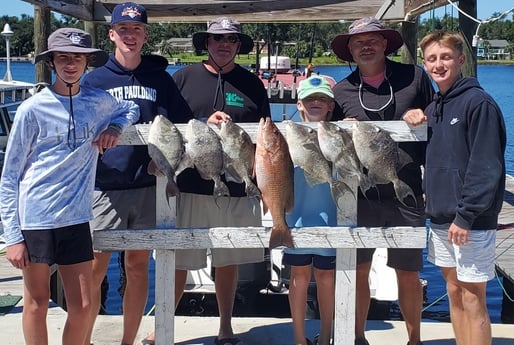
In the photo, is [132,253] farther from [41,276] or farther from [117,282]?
[117,282]

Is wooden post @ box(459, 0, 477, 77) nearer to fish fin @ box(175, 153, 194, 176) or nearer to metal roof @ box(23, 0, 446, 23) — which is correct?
metal roof @ box(23, 0, 446, 23)

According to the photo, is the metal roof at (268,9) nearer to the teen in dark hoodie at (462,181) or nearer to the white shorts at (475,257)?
the teen in dark hoodie at (462,181)

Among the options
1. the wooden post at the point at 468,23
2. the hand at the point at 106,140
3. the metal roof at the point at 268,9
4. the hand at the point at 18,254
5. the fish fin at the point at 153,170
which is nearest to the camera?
the hand at the point at 18,254

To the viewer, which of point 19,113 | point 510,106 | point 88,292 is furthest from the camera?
point 510,106

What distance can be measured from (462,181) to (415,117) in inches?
17.3

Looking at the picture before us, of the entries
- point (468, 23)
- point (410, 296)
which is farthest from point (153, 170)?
point (468, 23)

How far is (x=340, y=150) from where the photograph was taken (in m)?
3.62

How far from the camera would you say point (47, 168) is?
3.41 m

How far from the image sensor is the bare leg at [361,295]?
4.28 m

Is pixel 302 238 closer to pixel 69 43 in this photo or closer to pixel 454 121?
pixel 454 121

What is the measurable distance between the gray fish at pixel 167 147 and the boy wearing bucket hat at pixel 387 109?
112 cm

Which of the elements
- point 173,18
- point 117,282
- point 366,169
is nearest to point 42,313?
point 366,169

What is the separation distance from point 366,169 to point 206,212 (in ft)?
3.77

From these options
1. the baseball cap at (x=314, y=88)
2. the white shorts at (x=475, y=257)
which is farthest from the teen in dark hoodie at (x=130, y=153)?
the white shorts at (x=475, y=257)
